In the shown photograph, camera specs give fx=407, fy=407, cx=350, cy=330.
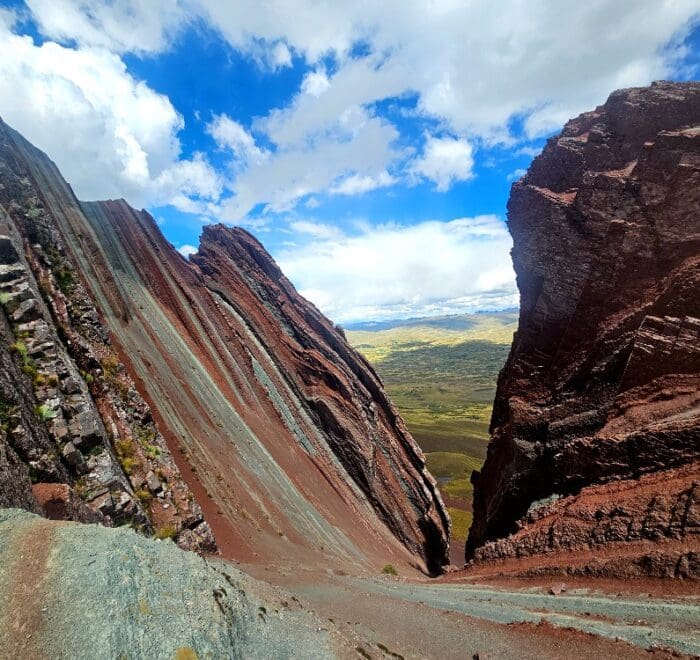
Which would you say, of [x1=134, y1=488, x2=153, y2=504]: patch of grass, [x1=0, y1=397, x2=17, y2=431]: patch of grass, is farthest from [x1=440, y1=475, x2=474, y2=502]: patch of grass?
[x1=0, y1=397, x2=17, y2=431]: patch of grass

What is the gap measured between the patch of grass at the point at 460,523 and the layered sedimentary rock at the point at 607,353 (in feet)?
84.8

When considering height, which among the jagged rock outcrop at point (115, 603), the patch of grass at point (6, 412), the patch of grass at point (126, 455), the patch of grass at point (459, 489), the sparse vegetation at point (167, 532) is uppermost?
the patch of grass at point (6, 412)

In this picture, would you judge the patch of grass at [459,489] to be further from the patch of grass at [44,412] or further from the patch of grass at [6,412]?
the patch of grass at [6,412]

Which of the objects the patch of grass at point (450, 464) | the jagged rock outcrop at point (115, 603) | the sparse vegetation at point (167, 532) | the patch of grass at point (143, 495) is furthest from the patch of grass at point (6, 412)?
the patch of grass at point (450, 464)

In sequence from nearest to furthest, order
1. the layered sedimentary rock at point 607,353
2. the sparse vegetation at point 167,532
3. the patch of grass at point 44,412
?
the patch of grass at point 44,412 < the sparse vegetation at point 167,532 < the layered sedimentary rock at point 607,353

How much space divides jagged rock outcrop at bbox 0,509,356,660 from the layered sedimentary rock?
14876mm

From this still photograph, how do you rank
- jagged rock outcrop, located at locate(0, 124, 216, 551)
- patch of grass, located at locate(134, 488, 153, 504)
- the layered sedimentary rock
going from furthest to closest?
the layered sedimentary rock, patch of grass, located at locate(134, 488, 153, 504), jagged rock outcrop, located at locate(0, 124, 216, 551)

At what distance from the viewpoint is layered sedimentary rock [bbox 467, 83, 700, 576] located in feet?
64.0

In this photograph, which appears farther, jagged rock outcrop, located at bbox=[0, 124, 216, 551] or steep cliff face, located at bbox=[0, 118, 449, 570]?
steep cliff face, located at bbox=[0, 118, 449, 570]

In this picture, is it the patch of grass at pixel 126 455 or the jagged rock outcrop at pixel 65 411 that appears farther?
the patch of grass at pixel 126 455

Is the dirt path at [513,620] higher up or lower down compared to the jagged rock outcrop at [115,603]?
lower down

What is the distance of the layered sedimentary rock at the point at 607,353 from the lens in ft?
64.0

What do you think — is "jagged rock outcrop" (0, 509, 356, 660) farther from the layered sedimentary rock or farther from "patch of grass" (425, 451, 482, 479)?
"patch of grass" (425, 451, 482, 479)

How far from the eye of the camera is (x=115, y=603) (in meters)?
8.62
